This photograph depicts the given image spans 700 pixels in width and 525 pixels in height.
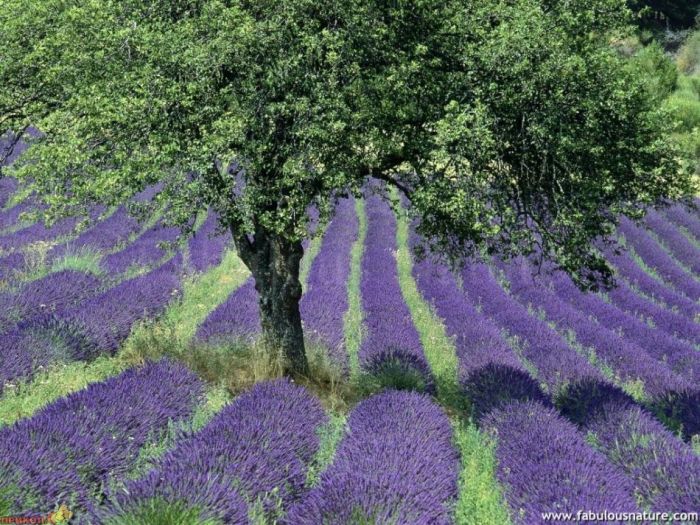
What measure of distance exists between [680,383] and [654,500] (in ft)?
15.8

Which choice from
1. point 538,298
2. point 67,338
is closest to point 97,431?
point 67,338

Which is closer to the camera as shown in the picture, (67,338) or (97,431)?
(97,431)

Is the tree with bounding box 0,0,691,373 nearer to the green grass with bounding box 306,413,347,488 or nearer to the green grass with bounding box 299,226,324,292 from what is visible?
the green grass with bounding box 306,413,347,488

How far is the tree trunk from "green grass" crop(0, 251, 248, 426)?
2.05 meters

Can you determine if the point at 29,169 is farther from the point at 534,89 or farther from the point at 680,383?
the point at 680,383

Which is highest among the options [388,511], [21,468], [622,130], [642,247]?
[622,130]

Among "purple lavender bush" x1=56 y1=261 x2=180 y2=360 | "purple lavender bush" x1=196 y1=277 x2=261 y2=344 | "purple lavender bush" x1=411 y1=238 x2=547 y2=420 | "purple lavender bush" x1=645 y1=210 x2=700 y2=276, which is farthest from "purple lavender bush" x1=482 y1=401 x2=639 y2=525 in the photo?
"purple lavender bush" x1=645 y1=210 x2=700 y2=276

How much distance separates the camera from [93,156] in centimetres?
802

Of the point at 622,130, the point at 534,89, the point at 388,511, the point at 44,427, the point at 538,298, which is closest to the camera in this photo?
the point at 388,511

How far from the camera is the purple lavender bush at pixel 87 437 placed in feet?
17.6

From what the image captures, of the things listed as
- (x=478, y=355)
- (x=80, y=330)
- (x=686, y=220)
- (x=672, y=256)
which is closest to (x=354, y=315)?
(x=478, y=355)

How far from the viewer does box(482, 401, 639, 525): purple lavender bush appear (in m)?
5.75

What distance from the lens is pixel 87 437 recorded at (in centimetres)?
621

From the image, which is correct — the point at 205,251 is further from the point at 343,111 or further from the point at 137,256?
the point at 343,111
